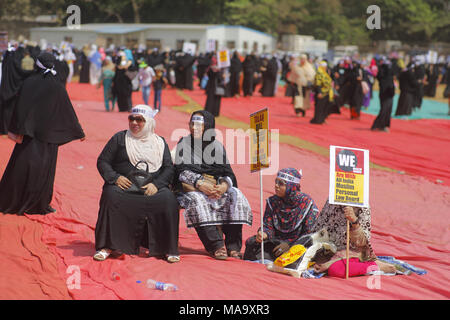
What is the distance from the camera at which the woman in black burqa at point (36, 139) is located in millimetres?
6812

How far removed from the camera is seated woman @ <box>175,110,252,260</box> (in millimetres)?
5742

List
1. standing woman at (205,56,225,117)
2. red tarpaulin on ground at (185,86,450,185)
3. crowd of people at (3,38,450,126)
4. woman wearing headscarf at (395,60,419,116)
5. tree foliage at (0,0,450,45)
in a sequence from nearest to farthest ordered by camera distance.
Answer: red tarpaulin on ground at (185,86,450,185) < crowd of people at (3,38,450,126) < standing woman at (205,56,225,117) < woman wearing headscarf at (395,60,419,116) < tree foliage at (0,0,450,45)

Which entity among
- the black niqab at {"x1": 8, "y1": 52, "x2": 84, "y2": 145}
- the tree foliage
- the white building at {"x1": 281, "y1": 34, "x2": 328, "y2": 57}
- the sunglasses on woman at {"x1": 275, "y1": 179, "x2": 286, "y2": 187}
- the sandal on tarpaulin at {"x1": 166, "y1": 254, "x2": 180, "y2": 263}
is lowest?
the sandal on tarpaulin at {"x1": 166, "y1": 254, "x2": 180, "y2": 263}

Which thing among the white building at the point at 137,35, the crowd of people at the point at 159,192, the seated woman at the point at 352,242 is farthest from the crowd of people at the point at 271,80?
the white building at the point at 137,35

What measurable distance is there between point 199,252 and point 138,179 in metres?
0.93

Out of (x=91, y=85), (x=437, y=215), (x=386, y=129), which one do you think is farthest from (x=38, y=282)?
(x=91, y=85)

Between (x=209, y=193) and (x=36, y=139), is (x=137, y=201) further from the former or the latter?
(x=36, y=139)

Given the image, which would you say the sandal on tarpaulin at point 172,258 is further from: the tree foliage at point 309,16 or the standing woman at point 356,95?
the tree foliage at point 309,16

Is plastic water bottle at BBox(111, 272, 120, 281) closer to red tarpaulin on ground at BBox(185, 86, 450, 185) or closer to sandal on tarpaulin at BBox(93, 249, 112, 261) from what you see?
sandal on tarpaulin at BBox(93, 249, 112, 261)

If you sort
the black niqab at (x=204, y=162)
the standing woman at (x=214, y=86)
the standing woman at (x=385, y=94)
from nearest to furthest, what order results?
the black niqab at (x=204, y=162) < the standing woman at (x=385, y=94) < the standing woman at (x=214, y=86)

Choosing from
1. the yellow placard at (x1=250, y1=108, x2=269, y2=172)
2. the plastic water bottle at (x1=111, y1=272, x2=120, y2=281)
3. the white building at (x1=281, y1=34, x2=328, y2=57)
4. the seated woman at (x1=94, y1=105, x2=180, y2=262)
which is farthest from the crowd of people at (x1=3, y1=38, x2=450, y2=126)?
the white building at (x1=281, y1=34, x2=328, y2=57)

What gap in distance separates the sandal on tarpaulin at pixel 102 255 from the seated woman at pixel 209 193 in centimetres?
73

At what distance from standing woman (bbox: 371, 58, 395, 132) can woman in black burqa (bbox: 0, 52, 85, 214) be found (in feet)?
30.6
